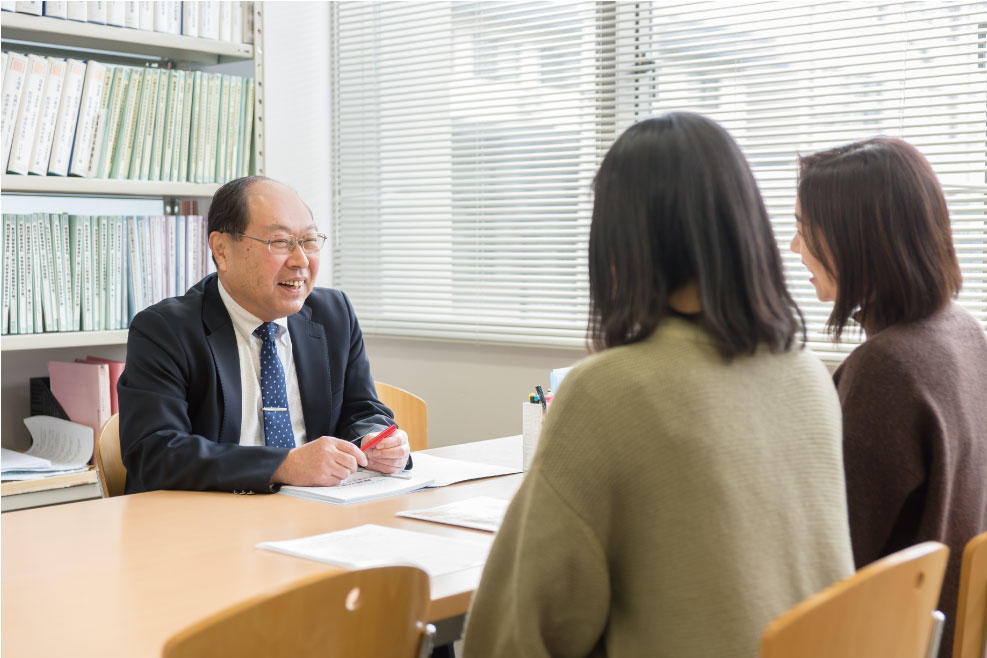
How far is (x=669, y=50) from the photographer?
3.04 metres

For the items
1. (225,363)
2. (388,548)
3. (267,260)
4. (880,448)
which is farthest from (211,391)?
(880,448)

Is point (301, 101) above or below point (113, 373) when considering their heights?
above

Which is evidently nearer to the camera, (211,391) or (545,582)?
(545,582)

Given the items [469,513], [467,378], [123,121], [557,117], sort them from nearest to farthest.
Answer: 1. [469,513]
2. [123,121]
3. [557,117]
4. [467,378]

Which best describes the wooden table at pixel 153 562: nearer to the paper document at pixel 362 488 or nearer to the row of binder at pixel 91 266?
the paper document at pixel 362 488

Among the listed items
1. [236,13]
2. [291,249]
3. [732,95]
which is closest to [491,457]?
[291,249]

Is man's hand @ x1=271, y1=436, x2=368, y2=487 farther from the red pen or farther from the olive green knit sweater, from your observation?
the olive green knit sweater

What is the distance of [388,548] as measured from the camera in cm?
152

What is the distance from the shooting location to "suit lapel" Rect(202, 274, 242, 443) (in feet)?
7.12

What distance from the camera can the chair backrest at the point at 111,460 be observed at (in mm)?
2131

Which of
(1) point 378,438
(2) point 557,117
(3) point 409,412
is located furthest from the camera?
(2) point 557,117

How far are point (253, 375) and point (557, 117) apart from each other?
1.47 m

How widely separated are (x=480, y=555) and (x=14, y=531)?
762 mm

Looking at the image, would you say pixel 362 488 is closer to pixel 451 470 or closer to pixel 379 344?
pixel 451 470
